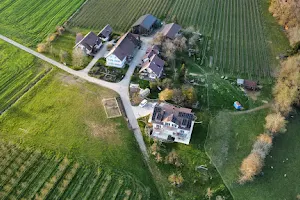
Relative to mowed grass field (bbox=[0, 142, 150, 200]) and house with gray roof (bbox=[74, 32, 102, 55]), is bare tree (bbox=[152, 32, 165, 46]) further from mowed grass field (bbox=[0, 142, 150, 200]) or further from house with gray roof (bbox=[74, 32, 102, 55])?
mowed grass field (bbox=[0, 142, 150, 200])

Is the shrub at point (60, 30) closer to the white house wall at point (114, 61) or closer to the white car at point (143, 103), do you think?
the white house wall at point (114, 61)

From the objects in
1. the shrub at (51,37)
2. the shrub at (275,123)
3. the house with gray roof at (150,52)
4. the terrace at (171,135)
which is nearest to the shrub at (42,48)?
the shrub at (51,37)

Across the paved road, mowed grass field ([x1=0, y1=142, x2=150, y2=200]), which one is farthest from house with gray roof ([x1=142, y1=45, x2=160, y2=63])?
mowed grass field ([x1=0, y1=142, x2=150, y2=200])

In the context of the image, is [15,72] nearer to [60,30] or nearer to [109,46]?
[60,30]

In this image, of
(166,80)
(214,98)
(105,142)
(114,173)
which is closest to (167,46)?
(166,80)

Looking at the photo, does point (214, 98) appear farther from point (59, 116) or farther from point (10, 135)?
point (10, 135)

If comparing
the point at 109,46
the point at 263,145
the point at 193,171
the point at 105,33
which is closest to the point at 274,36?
the point at 263,145
